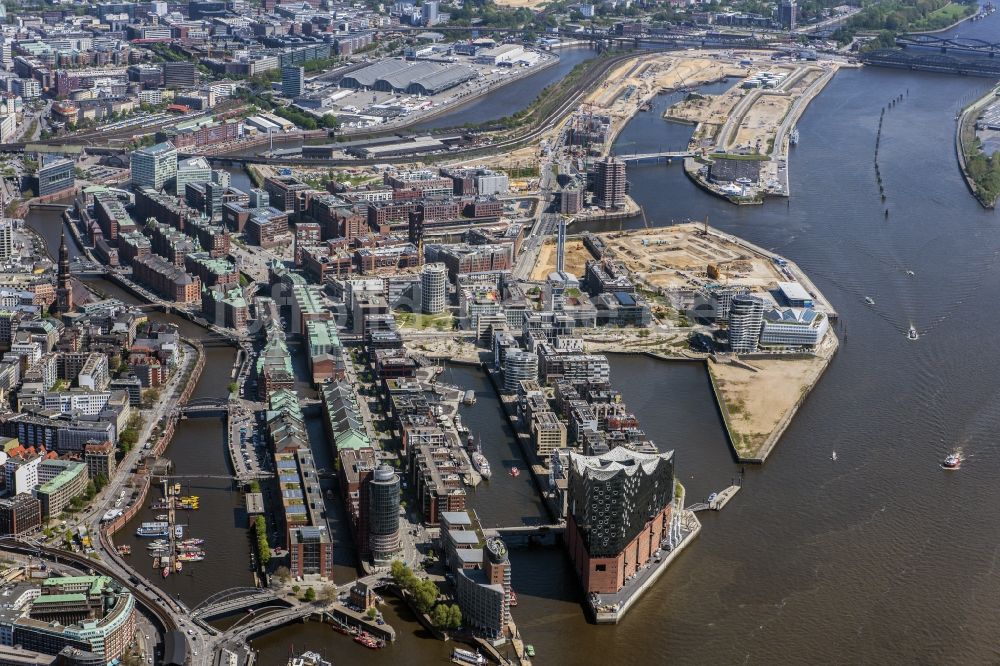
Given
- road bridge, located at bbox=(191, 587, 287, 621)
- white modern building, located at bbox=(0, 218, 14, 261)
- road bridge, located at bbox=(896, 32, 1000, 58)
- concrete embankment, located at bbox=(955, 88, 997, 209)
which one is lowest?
white modern building, located at bbox=(0, 218, 14, 261)

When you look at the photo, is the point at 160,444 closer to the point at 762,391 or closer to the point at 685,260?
the point at 762,391

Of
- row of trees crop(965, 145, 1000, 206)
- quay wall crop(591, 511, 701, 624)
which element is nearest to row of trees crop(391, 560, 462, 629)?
quay wall crop(591, 511, 701, 624)

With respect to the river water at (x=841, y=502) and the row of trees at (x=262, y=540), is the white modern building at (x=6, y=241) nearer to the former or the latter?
the river water at (x=841, y=502)

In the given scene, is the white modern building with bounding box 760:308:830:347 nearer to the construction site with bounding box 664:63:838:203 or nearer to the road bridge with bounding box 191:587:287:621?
the construction site with bounding box 664:63:838:203

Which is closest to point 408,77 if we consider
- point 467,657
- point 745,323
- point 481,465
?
point 745,323

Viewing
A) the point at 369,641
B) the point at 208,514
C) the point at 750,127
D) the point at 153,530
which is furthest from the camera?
the point at 750,127
